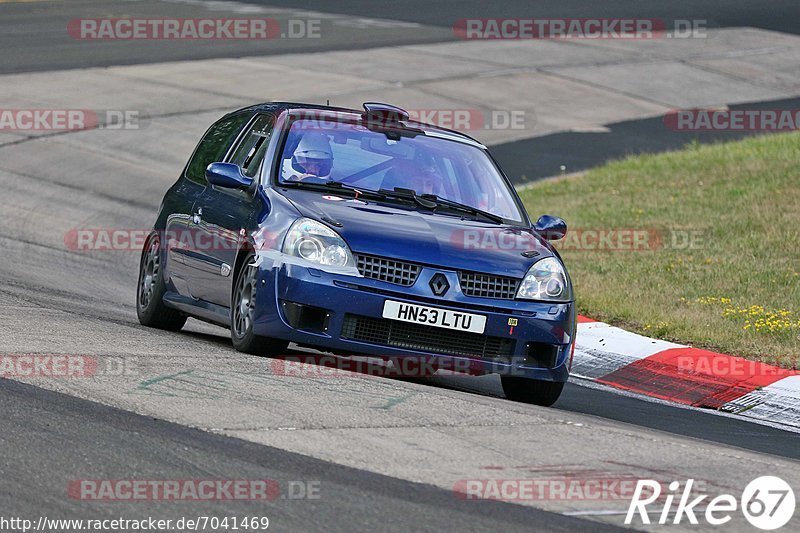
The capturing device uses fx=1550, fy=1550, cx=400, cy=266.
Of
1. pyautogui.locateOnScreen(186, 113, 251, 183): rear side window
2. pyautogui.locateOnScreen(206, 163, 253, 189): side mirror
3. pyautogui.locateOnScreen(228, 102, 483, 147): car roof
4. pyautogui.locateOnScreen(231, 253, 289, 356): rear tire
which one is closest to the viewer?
pyautogui.locateOnScreen(231, 253, 289, 356): rear tire

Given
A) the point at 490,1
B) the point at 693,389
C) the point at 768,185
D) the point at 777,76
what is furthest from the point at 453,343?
the point at 490,1

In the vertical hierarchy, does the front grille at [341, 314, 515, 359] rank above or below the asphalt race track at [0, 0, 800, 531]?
above

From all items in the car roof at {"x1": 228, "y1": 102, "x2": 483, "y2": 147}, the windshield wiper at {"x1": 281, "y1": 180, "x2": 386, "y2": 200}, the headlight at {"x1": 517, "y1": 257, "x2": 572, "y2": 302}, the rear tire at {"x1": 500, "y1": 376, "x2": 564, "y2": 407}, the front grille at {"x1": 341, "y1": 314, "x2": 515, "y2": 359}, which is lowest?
the rear tire at {"x1": 500, "y1": 376, "x2": 564, "y2": 407}

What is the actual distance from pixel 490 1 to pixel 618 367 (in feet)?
94.5

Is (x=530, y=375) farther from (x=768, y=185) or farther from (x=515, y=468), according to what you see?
(x=768, y=185)

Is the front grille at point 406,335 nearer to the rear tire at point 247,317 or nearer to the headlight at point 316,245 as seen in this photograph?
the headlight at point 316,245

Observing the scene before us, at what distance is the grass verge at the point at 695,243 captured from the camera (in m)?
12.3

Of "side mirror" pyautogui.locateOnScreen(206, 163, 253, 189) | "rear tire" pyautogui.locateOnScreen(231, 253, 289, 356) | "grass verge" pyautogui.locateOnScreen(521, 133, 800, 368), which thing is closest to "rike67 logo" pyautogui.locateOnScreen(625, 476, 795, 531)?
"rear tire" pyautogui.locateOnScreen(231, 253, 289, 356)

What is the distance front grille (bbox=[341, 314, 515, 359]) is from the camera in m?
8.62

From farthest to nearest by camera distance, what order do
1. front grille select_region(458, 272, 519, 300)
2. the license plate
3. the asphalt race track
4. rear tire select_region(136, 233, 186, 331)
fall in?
1. rear tire select_region(136, 233, 186, 331)
2. front grille select_region(458, 272, 519, 300)
3. the license plate
4. the asphalt race track

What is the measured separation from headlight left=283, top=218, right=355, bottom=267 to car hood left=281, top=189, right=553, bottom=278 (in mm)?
53

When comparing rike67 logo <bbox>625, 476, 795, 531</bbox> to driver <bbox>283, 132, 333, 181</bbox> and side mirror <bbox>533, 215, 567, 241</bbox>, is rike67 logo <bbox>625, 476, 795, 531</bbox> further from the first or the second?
driver <bbox>283, 132, 333, 181</bbox>

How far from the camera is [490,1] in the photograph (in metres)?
39.2

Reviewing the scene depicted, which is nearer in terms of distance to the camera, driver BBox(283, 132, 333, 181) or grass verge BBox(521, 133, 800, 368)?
driver BBox(283, 132, 333, 181)
